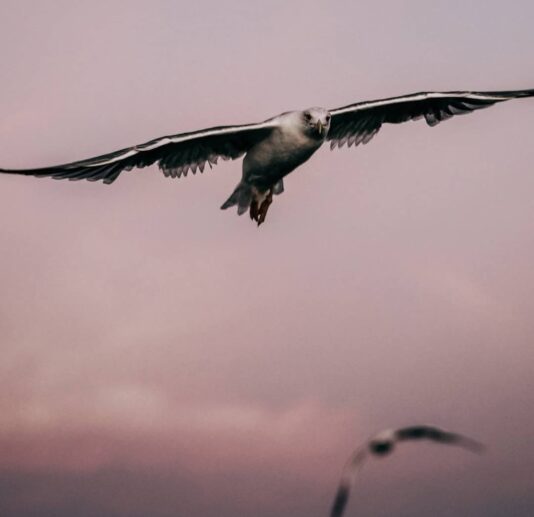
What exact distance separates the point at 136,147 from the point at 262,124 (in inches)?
130

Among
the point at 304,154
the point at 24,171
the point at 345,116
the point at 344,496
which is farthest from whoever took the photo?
the point at 345,116

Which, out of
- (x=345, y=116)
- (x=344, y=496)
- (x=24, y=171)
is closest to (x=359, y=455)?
(x=344, y=496)

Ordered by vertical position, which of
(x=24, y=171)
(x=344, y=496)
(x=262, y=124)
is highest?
(x=262, y=124)

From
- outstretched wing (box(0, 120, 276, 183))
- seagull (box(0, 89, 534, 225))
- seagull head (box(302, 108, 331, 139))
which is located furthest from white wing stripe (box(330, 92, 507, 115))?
outstretched wing (box(0, 120, 276, 183))

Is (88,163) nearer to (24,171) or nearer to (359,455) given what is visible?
(24,171)

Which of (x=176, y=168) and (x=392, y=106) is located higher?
(x=392, y=106)

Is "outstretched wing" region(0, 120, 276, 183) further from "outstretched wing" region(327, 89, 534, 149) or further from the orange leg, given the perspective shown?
"outstretched wing" region(327, 89, 534, 149)

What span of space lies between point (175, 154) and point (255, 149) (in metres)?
2.11

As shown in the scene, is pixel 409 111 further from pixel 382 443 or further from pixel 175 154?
pixel 382 443

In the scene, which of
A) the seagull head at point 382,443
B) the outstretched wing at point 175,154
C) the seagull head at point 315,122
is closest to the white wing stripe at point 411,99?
the seagull head at point 315,122

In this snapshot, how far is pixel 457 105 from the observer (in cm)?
2925

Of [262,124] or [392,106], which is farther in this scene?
[392,106]

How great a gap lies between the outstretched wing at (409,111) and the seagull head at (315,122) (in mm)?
2574

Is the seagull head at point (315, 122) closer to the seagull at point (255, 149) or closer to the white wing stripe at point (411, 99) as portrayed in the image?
the seagull at point (255, 149)
